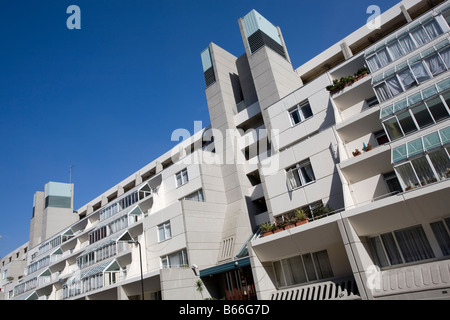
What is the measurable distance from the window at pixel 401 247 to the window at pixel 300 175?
6734mm

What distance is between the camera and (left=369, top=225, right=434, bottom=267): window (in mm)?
17717

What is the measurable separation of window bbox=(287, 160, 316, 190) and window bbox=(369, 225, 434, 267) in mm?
6734

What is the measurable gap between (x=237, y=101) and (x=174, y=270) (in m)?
22.8

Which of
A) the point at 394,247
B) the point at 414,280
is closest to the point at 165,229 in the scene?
the point at 394,247

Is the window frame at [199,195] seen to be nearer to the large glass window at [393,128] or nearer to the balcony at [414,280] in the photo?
the large glass window at [393,128]

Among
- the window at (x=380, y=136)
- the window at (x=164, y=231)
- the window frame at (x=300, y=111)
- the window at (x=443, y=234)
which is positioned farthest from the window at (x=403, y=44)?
the window at (x=164, y=231)

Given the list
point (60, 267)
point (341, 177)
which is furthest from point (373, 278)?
point (60, 267)

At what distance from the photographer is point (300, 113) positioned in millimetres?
28547

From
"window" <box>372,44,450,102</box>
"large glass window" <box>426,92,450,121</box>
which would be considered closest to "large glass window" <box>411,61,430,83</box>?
"window" <box>372,44,450,102</box>
